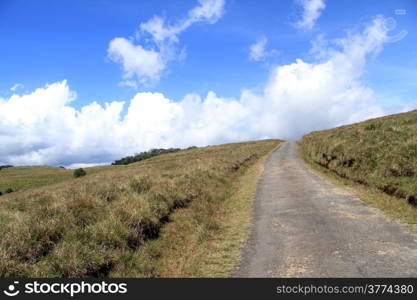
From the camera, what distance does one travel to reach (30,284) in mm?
5344

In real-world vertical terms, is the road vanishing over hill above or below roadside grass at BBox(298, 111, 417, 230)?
below

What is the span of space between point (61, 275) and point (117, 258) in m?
1.30

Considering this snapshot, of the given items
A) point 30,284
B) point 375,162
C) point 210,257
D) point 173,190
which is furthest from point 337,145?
point 30,284

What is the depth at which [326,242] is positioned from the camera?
7062 mm

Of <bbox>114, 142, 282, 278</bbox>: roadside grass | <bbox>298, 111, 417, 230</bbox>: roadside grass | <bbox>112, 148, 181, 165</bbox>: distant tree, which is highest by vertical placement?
<bbox>112, 148, 181, 165</bbox>: distant tree

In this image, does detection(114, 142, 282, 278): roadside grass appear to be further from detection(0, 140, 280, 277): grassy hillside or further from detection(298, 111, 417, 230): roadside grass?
detection(298, 111, 417, 230): roadside grass

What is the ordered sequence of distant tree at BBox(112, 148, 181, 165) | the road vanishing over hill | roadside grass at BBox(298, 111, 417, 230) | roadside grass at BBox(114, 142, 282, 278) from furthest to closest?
distant tree at BBox(112, 148, 181, 165)
roadside grass at BBox(298, 111, 417, 230)
roadside grass at BBox(114, 142, 282, 278)
the road vanishing over hill

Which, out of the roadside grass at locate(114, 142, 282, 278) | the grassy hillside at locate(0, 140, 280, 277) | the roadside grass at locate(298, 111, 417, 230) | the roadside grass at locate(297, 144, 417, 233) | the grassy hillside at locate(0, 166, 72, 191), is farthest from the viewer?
the grassy hillside at locate(0, 166, 72, 191)

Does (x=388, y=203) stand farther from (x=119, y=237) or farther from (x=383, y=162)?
(x=119, y=237)

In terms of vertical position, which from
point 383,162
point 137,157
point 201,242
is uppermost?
point 137,157

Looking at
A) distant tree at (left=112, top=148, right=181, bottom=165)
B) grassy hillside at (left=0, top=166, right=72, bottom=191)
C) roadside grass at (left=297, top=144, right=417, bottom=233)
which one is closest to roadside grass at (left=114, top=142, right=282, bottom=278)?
roadside grass at (left=297, top=144, right=417, bottom=233)

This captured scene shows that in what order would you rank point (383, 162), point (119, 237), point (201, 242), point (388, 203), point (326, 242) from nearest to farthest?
point (326, 242) < point (119, 237) < point (201, 242) < point (388, 203) < point (383, 162)

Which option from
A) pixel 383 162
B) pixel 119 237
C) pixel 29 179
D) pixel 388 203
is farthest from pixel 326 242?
pixel 29 179

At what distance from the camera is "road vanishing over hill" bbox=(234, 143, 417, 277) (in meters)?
5.61
